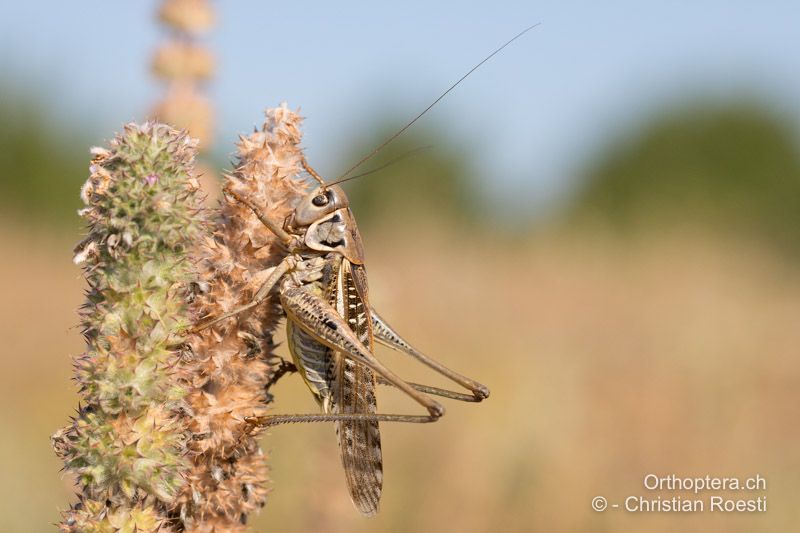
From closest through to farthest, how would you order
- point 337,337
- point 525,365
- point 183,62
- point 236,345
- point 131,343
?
point 131,343 < point 236,345 < point 337,337 < point 183,62 < point 525,365

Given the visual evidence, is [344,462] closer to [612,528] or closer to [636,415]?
[612,528]

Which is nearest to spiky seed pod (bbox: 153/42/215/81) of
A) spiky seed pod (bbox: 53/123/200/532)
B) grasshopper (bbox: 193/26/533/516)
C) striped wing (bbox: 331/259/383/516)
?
grasshopper (bbox: 193/26/533/516)

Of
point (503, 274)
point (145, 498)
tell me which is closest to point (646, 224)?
point (503, 274)

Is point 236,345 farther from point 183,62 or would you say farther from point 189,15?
point 189,15

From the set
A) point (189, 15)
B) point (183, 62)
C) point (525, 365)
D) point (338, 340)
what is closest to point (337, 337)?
point (338, 340)

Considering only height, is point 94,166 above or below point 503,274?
below

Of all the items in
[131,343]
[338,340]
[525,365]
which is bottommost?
[131,343]
